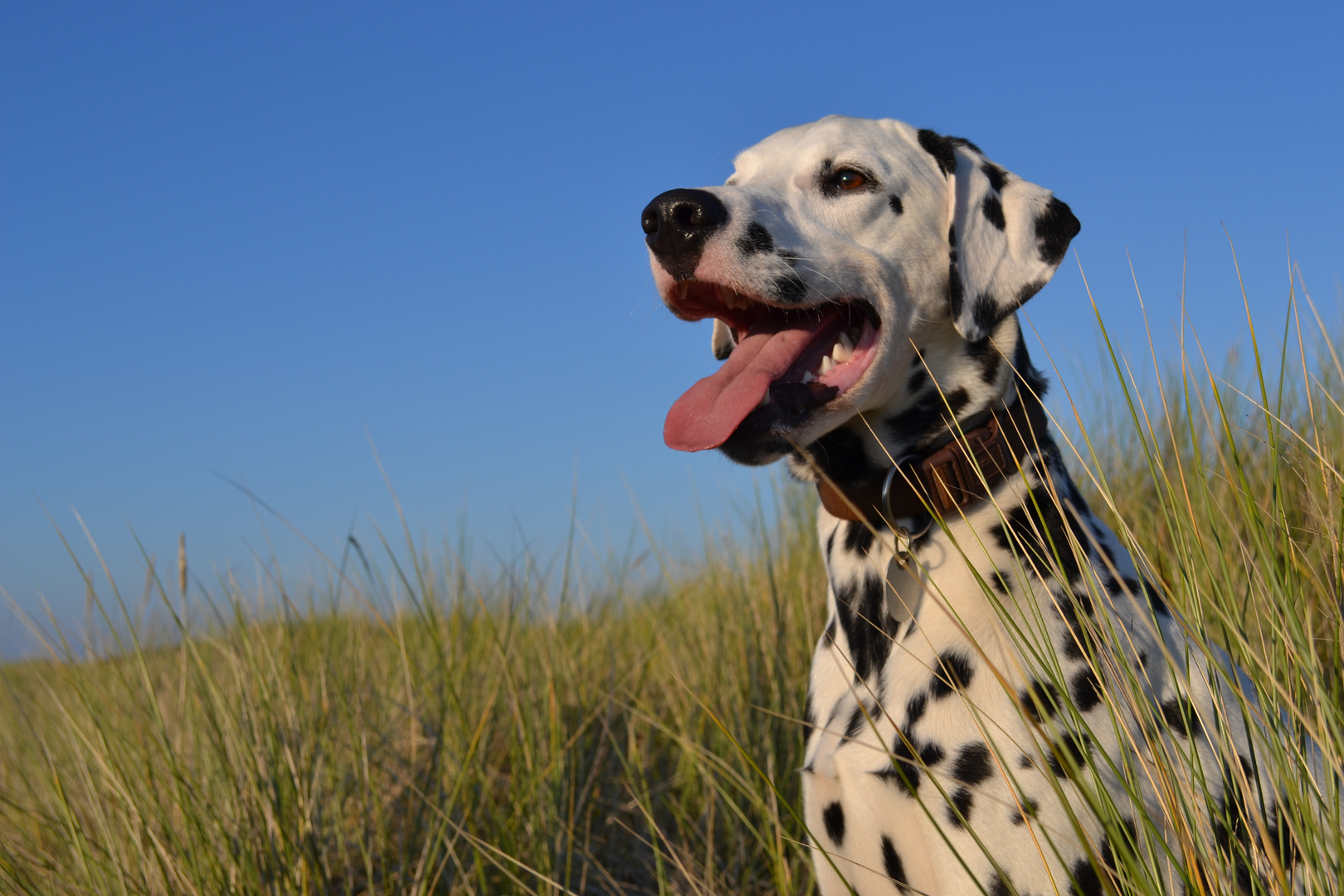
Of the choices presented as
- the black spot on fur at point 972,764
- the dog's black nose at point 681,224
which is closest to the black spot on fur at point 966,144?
the dog's black nose at point 681,224

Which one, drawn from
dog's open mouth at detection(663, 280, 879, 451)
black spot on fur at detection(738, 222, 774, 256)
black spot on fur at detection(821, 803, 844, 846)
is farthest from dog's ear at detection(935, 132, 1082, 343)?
black spot on fur at detection(821, 803, 844, 846)

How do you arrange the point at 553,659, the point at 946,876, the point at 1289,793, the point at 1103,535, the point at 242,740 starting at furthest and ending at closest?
1. the point at 553,659
2. the point at 242,740
3. the point at 1103,535
4. the point at 946,876
5. the point at 1289,793

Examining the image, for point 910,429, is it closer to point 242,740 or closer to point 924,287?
point 924,287

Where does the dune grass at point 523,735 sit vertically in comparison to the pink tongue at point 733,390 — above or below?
below

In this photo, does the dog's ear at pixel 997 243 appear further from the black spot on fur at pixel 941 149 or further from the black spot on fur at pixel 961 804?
the black spot on fur at pixel 961 804

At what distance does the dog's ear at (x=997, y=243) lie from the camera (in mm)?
2291

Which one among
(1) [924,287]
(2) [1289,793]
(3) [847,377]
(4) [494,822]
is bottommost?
(4) [494,822]

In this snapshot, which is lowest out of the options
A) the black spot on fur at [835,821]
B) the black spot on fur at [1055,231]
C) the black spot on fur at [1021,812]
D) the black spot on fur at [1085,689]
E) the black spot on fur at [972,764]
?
the black spot on fur at [835,821]

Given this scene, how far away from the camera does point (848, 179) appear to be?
247 centimetres

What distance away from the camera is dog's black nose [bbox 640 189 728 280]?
224cm

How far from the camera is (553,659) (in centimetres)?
359

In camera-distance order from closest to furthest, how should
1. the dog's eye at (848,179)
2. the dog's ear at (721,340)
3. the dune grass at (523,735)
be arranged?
the dune grass at (523,735), the dog's eye at (848,179), the dog's ear at (721,340)

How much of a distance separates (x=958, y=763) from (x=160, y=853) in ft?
6.71

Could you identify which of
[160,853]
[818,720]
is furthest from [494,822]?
[818,720]
